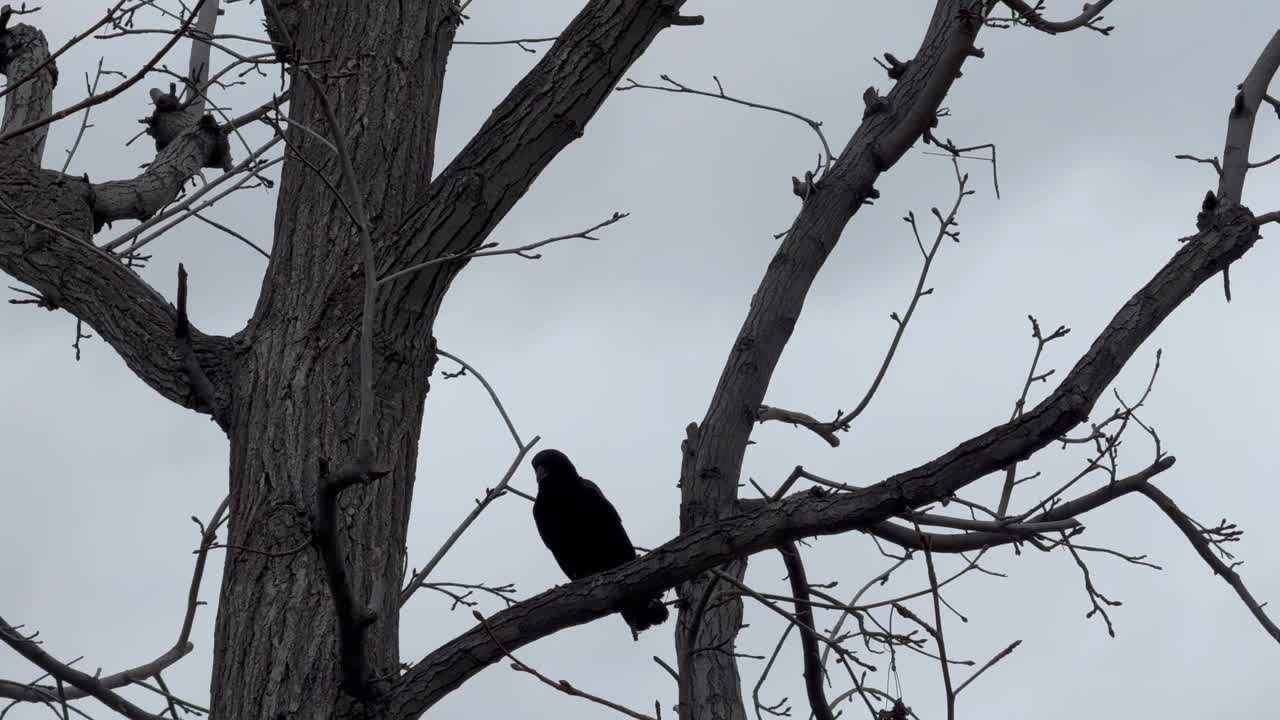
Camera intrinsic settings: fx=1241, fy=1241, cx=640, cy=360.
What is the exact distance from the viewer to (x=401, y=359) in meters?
3.24

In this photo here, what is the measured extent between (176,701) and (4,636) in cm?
60

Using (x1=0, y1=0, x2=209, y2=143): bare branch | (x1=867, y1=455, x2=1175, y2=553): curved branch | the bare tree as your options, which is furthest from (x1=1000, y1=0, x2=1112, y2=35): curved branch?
(x1=0, y1=0, x2=209, y2=143): bare branch

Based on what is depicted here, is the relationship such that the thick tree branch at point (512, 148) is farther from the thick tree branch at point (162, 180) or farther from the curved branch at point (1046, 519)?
the curved branch at point (1046, 519)

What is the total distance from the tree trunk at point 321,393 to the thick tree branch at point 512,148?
130 millimetres

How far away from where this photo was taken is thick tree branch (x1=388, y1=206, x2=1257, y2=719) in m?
2.56

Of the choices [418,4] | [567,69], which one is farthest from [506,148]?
[418,4]

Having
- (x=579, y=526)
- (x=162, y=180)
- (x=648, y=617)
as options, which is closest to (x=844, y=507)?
(x=648, y=617)

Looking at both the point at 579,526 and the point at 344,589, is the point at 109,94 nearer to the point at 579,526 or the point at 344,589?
the point at 344,589

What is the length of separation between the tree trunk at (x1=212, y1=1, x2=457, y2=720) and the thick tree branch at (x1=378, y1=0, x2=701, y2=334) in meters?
0.13

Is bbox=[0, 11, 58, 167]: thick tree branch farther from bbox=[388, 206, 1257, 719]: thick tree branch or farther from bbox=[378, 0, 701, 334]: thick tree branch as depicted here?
bbox=[388, 206, 1257, 719]: thick tree branch

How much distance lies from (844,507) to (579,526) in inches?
107

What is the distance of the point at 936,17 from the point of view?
168 inches

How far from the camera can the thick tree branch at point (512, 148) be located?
3178 mm

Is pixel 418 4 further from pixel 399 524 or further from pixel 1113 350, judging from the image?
pixel 1113 350
